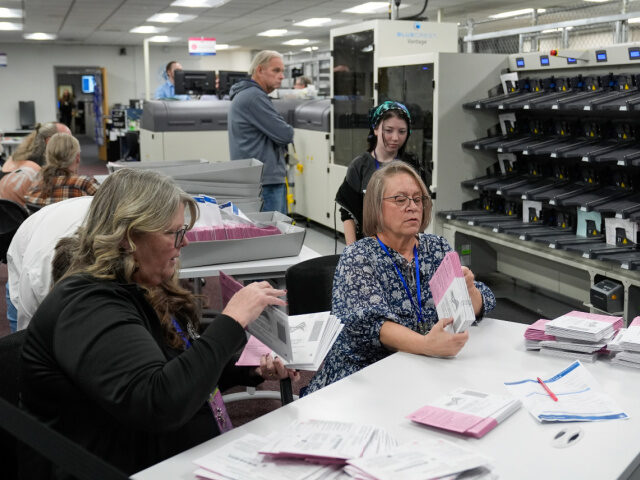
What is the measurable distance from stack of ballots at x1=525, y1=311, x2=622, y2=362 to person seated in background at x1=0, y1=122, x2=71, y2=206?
3558 mm

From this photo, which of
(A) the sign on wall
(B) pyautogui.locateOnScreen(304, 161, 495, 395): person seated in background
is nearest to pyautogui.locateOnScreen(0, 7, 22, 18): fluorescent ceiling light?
(A) the sign on wall

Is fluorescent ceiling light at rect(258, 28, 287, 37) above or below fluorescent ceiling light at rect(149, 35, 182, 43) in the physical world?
below

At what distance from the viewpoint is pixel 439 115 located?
16.2 feet

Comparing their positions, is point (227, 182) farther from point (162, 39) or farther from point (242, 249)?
point (162, 39)

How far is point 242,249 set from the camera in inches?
123

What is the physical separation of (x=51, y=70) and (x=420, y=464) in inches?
807

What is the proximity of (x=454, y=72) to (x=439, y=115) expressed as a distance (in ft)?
1.06

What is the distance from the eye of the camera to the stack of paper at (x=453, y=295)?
1.92 metres

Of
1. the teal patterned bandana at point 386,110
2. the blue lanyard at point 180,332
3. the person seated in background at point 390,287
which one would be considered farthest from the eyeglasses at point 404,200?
the teal patterned bandana at point 386,110

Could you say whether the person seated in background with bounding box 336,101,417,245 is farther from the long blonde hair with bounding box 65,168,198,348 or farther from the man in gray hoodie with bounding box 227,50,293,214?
the long blonde hair with bounding box 65,168,198,348

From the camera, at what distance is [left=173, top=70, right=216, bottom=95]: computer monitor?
27.4ft

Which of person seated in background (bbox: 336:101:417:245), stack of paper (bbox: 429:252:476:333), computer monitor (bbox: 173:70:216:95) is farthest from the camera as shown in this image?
computer monitor (bbox: 173:70:216:95)

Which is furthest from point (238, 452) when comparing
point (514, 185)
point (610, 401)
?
point (514, 185)

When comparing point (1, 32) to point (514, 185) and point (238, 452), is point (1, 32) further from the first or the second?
point (238, 452)
